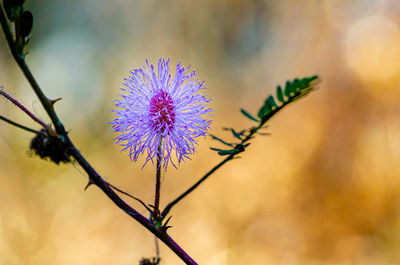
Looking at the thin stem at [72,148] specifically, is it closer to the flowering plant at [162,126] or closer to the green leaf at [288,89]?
the flowering plant at [162,126]

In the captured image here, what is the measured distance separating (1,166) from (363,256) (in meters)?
1.55

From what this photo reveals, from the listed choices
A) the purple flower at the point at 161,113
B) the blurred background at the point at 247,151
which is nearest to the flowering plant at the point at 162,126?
the purple flower at the point at 161,113

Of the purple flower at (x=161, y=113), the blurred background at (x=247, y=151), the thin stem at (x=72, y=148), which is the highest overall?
the blurred background at (x=247, y=151)

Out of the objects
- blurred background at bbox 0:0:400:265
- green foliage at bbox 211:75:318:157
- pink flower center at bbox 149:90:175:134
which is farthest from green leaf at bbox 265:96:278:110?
blurred background at bbox 0:0:400:265

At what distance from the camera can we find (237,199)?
160cm

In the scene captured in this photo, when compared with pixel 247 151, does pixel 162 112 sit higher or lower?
lower

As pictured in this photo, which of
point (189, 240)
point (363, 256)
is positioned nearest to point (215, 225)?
point (189, 240)

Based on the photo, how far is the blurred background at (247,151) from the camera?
151 cm

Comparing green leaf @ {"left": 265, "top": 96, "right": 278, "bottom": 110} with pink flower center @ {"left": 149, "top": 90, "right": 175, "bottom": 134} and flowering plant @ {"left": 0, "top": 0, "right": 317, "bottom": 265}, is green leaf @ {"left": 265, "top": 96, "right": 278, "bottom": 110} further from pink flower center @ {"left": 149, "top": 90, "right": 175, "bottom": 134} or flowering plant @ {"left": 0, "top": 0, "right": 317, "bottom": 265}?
pink flower center @ {"left": 149, "top": 90, "right": 175, "bottom": 134}

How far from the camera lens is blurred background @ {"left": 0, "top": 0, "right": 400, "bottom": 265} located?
4.94 ft

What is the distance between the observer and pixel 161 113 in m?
0.39

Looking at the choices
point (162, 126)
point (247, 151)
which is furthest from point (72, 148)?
point (247, 151)

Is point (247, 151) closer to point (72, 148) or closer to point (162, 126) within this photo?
point (162, 126)

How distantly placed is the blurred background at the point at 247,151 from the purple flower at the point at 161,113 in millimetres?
1155
